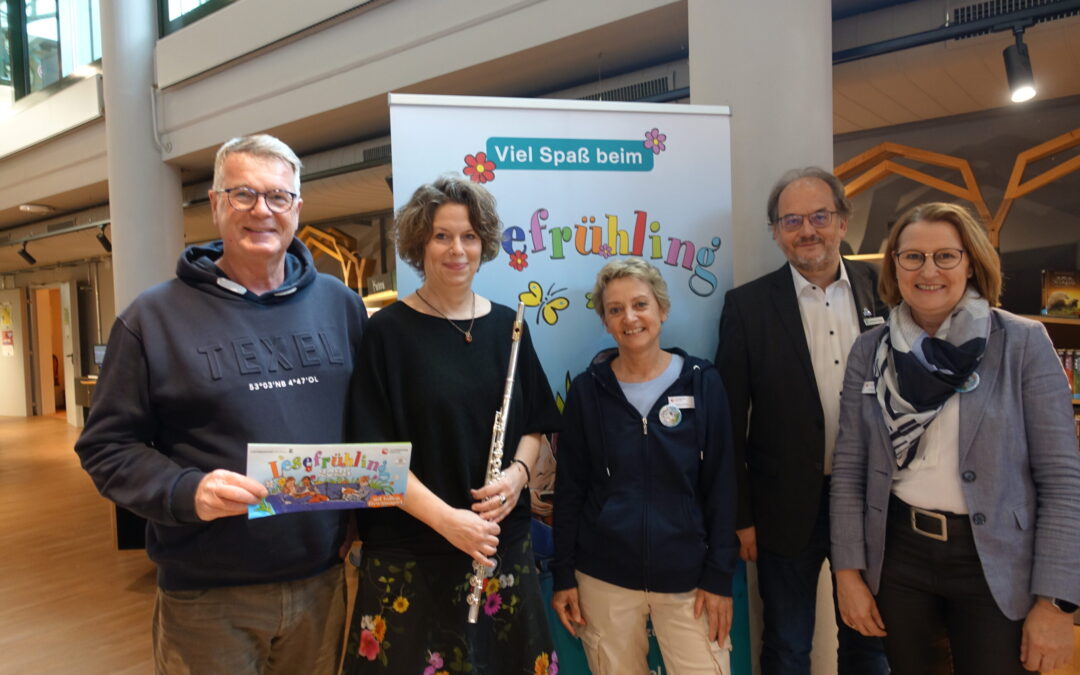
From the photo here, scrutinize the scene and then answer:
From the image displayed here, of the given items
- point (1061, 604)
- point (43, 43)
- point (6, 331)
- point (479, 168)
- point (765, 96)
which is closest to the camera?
point (1061, 604)

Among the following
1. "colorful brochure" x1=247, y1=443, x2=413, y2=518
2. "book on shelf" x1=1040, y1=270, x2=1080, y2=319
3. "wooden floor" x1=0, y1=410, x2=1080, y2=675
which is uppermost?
"book on shelf" x1=1040, y1=270, x2=1080, y2=319

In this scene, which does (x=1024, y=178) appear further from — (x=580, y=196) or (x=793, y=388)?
(x=580, y=196)

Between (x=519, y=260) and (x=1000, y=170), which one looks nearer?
(x=519, y=260)

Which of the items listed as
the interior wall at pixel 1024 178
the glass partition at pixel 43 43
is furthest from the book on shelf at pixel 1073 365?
the glass partition at pixel 43 43

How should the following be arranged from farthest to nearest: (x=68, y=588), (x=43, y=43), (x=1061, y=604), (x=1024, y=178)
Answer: (x=43, y=43) → (x=68, y=588) → (x=1024, y=178) → (x=1061, y=604)

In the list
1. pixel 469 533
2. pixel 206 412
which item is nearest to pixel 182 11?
pixel 206 412

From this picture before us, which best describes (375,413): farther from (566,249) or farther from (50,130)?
(50,130)

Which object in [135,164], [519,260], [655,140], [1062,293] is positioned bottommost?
[1062,293]

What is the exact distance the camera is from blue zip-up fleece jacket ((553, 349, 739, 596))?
6.14 ft

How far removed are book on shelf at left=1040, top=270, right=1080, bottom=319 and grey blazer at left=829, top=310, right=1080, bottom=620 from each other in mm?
2711

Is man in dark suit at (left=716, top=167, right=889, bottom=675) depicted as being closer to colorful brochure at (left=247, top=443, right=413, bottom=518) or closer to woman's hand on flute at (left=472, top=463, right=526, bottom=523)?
woman's hand on flute at (left=472, top=463, right=526, bottom=523)

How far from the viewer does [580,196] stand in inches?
92.1

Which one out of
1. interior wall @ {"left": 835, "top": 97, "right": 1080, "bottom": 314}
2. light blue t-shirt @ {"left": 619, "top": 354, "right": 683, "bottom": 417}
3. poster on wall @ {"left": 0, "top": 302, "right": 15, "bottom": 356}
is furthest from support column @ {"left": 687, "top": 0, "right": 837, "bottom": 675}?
poster on wall @ {"left": 0, "top": 302, "right": 15, "bottom": 356}

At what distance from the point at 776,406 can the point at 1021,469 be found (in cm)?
64
